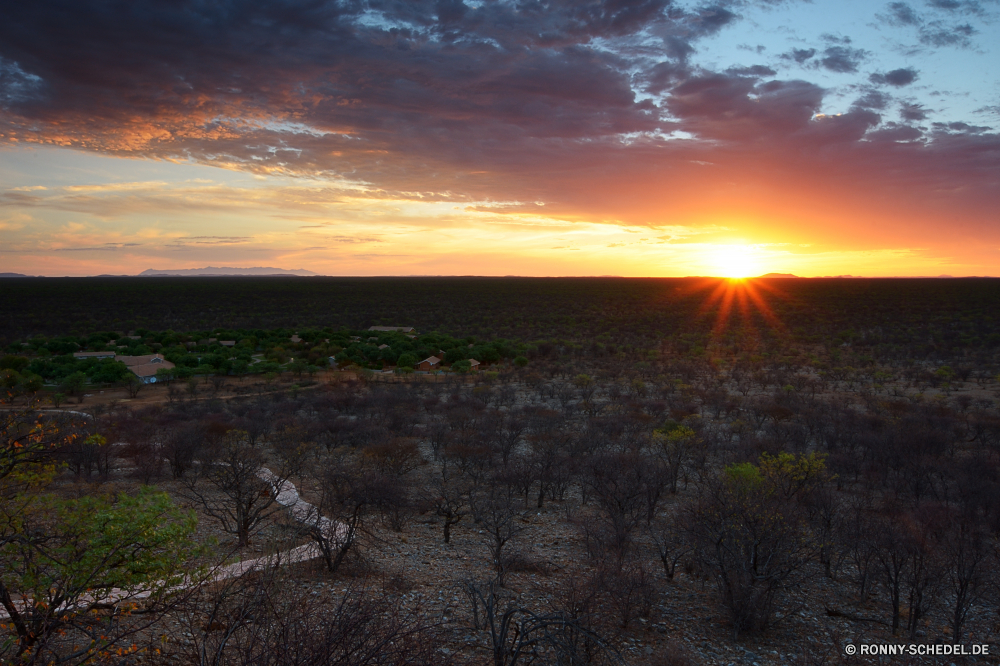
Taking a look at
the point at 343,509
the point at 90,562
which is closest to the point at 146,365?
the point at 343,509

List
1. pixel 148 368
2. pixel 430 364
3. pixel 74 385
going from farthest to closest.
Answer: pixel 430 364 < pixel 148 368 < pixel 74 385

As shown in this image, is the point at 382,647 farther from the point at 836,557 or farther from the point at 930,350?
the point at 930,350

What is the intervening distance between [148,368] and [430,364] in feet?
62.4

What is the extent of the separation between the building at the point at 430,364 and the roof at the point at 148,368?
16962mm

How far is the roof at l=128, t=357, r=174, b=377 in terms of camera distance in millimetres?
35875

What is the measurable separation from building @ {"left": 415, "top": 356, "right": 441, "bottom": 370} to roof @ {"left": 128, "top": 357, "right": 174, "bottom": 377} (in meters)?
17.0

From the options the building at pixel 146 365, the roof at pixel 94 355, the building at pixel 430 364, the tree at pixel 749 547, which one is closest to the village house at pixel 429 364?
the building at pixel 430 364

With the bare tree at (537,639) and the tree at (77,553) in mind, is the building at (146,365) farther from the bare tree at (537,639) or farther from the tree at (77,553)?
the bare tree at (537,639)

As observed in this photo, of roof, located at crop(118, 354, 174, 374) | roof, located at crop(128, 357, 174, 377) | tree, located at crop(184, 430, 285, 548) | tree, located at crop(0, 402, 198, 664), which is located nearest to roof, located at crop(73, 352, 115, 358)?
roof, located at crop(118, 354, 174, 374)

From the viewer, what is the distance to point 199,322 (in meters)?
72.9

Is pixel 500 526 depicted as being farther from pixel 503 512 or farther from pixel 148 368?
pixel 148 368

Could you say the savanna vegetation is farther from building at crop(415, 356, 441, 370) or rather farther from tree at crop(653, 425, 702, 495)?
building at crop(415, 356, 441, 370)

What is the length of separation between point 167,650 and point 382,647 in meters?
4.75

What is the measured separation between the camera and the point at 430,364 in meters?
42.2
